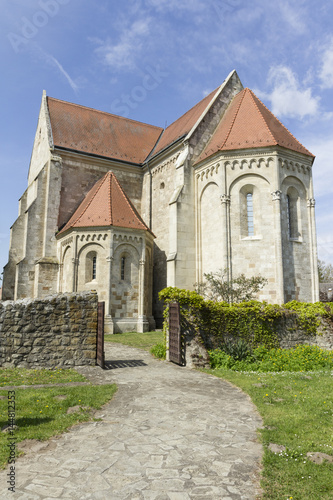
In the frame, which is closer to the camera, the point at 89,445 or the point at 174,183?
the point at 89,445

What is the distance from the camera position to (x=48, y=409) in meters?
6.29

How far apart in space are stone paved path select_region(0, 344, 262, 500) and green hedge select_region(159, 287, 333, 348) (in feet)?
13.7

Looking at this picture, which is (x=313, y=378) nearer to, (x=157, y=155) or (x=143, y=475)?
(x=143, y=475)

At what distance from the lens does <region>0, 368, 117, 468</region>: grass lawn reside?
5230mm

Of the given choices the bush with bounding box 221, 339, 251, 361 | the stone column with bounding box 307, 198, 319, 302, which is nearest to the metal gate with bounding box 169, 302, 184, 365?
the bush with bounding box 221, 339, 251, 361

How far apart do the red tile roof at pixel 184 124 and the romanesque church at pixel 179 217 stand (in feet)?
1.02

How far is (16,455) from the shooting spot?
→ 4.44 m

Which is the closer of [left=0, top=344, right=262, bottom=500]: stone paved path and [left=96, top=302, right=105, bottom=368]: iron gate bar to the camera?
[left=0, top=344, right=262, bottom=500]: stone paved path

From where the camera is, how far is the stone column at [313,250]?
19.9m

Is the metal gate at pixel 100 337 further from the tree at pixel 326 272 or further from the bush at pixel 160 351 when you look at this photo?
the tree at pixel 326 272

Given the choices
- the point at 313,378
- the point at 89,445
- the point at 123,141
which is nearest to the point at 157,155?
the point at 123,141

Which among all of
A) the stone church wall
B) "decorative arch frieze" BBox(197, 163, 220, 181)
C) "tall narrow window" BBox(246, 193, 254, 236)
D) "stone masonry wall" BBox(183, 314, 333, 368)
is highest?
the stone church wall

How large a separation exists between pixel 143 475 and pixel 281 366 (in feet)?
27.2

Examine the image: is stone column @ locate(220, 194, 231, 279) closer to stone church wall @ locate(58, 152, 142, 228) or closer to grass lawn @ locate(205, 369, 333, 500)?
grass lawn @ locate(205, 369, 333, 500)
